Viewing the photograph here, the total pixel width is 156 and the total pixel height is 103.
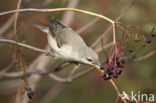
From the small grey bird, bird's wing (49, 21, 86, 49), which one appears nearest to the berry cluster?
the small grey bird

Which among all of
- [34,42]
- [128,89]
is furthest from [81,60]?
[34,42]

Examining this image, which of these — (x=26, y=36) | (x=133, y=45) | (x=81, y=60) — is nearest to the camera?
(x=81, y=60)

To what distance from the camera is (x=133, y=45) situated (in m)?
4.73

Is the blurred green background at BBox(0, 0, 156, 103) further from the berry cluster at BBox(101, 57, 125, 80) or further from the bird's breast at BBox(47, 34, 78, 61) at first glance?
the berry cluster at BBox(101, 57, 125, 80)

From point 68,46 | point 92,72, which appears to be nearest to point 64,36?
point 68,46

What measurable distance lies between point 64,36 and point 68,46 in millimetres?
230

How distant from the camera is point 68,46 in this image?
4.11 m

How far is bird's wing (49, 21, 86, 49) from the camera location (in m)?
4.12

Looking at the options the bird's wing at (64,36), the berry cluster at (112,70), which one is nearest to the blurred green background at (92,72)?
the bird's wing at (64,36)

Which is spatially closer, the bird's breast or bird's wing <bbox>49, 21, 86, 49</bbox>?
the bird's breast

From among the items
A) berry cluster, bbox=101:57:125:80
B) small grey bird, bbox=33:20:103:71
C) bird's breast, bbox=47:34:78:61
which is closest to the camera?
berry cluster, bbox=101:57:125:80

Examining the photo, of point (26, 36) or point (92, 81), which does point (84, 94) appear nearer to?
point (92, 81)

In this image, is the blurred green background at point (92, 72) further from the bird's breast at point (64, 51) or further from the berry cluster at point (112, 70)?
the berry cluster at point (112, 70)

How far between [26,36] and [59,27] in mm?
2076
